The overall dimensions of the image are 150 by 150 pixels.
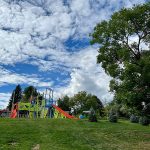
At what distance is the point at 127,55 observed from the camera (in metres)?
28.8

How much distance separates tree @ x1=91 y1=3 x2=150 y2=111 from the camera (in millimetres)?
27312

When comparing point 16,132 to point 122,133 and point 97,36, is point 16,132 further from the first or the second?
point 97,36

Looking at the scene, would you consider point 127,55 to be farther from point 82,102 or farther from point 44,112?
point 82,102

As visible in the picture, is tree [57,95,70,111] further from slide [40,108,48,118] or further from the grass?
the grass

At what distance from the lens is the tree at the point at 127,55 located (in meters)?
27.3

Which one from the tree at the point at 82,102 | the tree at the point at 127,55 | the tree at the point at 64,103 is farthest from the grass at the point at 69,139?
the tree at the point at 64,103

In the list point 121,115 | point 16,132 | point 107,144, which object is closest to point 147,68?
point 107,144

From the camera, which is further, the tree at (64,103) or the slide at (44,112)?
the tree at (64,103)

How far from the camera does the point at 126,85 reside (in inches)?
1088

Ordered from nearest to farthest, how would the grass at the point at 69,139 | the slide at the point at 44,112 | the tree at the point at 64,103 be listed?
the grass at the point at 69,139 < the slide at the point at 44,112 < the tree at the point at 64,103

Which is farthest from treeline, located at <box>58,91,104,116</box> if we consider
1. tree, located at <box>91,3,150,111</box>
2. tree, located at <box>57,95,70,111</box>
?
tree, located at <box>91,3,150,111</box>

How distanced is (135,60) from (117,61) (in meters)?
1.88

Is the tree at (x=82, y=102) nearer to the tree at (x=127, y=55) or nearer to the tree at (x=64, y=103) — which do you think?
the tree at (x=64, y=103)

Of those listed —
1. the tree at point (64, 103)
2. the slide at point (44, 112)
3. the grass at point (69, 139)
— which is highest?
the tree at point (64, 103)
